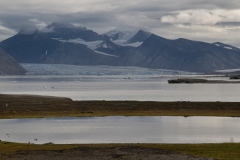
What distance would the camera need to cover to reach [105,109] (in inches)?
3590

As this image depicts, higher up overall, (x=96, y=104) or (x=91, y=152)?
(x=96, y=104)

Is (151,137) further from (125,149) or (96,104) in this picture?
(96,104)

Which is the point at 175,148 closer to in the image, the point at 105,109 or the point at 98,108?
the point at 105,109

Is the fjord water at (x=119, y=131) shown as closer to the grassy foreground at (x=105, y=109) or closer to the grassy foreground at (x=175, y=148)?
the grassy foreground at (x=175, y=148)

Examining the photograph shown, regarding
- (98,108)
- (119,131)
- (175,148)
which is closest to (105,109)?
(98,108)

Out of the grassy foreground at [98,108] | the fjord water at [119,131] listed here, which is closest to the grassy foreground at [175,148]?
the fjord water at [119,131]

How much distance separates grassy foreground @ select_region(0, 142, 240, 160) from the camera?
130ft

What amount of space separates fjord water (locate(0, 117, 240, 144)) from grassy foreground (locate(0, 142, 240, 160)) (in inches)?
148

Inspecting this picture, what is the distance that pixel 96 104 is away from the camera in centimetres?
10075

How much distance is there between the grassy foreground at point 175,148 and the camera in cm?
3950

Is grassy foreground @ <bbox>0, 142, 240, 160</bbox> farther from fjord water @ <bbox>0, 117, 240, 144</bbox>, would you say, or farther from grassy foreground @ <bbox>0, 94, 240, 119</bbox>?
grassy foreground @ <bbox>0, 94, 240, 119</bbox>

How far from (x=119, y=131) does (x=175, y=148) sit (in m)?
15.1

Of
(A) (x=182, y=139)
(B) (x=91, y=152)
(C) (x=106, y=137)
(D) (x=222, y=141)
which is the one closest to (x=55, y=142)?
(C) (x=106, y=137)

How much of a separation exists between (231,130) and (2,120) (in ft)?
114
